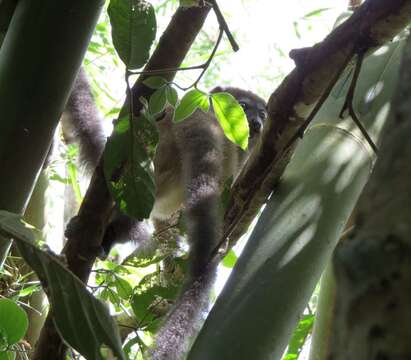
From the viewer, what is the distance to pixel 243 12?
336 centimetres

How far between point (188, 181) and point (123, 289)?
75cm

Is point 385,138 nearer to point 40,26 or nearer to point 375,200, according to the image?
point 375,200

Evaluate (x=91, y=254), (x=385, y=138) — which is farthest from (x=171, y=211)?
(x=385, y=138)

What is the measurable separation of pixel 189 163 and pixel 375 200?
1974mm

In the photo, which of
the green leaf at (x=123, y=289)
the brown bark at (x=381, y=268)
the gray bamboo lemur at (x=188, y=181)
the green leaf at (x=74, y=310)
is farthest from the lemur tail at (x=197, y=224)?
the brown bark at (x=381, y=268)

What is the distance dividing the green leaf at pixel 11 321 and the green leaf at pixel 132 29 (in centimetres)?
43

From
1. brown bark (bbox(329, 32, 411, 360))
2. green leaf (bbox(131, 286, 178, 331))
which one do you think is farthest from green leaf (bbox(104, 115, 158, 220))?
brown bark (bbox(329, 32, 411, 360))

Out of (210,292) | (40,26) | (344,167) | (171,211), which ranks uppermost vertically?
(40,26)

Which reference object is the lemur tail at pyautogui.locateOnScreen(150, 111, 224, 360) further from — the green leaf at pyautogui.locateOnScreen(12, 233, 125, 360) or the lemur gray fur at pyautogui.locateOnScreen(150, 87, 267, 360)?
the green leaf at pyautogui.locateOnScreen(12, 233, 125, 360)

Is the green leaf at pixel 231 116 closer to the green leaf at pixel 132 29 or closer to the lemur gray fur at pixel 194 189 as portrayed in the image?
the green leaf at pixel 132 29

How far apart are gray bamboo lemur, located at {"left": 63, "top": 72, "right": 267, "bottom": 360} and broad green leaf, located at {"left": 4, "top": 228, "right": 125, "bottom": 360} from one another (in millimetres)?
378

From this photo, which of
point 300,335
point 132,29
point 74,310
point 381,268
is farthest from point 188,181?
point 381,268

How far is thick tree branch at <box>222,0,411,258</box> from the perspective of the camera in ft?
2.96

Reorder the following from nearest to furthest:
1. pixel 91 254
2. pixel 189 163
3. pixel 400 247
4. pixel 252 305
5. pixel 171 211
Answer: pixel 400 247
pixel 252 305
pixel 91 254
pixel 189 163
pixel 171 211
